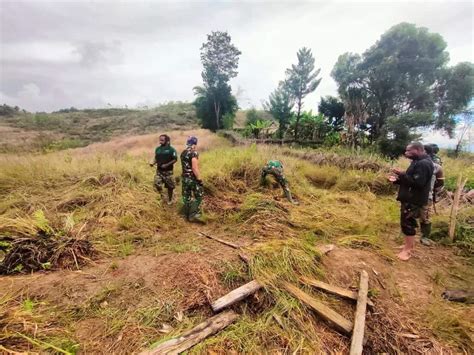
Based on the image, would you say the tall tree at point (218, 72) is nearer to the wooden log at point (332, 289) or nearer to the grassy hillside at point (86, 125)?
the grassy hillside at point (86, 125)

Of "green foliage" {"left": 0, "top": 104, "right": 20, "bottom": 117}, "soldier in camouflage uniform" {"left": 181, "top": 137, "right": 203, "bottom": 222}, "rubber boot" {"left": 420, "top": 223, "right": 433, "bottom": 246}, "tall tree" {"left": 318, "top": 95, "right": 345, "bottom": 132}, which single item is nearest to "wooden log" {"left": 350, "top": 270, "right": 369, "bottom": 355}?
"rubber boot" {"left": 420, "top": 223, "right": 433, "bottom": 246}

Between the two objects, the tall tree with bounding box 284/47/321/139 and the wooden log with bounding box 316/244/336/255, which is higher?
the tall tree with bounding box 284/47/321/139

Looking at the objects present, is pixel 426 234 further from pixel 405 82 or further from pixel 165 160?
pixel 405 82

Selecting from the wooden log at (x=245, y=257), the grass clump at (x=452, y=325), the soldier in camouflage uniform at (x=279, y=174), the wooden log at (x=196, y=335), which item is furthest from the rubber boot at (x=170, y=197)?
the grass clump at (x=452, y=325)

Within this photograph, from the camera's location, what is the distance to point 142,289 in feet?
8.90

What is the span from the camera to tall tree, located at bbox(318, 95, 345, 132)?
17.2 m

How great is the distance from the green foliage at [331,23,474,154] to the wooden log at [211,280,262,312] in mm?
14094

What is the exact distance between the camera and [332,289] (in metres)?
2.77

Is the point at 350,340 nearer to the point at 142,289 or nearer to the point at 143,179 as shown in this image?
the point at 142,289

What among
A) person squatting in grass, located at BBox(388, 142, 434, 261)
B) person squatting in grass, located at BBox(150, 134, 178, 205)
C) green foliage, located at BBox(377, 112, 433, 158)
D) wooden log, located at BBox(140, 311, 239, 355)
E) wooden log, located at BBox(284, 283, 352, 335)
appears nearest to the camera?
wooden log, located at BBox(140, 311, 239, 355)

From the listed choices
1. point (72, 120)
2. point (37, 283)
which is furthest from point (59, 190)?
point (72, 120)

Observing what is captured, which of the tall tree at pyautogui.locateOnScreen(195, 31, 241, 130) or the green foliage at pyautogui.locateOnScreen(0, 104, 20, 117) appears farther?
the green foliage at pyautogui.locateOnScreen(0, 104, 20, 117)

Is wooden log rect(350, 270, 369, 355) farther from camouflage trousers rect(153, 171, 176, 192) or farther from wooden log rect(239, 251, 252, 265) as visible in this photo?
camouflage trousers rect(153, 171, 176, 192)

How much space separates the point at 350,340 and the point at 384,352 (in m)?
0.29
